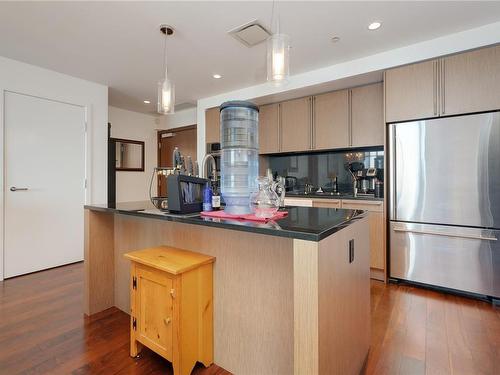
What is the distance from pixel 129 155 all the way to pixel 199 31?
3398mm

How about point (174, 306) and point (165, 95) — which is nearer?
point (174, 306)

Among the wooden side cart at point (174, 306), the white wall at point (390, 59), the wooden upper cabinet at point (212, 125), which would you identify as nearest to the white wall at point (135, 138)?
the wooden upper cabinet at point (212, 125)

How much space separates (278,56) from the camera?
168 cm

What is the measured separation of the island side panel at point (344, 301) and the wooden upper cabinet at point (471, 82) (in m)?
1.83

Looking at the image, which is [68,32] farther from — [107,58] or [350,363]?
[350,363]

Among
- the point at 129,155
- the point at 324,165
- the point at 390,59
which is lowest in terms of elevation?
the point at 324,165

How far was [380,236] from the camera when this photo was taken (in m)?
2.89

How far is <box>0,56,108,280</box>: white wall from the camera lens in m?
2.98

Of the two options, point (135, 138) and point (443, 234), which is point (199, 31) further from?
point (135, 138)

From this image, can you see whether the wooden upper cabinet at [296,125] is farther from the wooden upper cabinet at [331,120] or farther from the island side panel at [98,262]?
the island side panel at [98,262]

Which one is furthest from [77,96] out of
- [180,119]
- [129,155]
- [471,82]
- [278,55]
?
[471,82]

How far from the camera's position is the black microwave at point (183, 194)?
1477 mm

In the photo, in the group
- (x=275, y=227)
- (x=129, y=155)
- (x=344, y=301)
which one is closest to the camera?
(x=275, y=227)

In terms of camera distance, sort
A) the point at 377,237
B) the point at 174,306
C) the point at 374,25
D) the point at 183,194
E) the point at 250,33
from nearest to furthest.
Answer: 1. the point at 174,306
2. the point at 183,194
3. the point at 374,25
4. the point at 250,33
5. the point at 377,237
